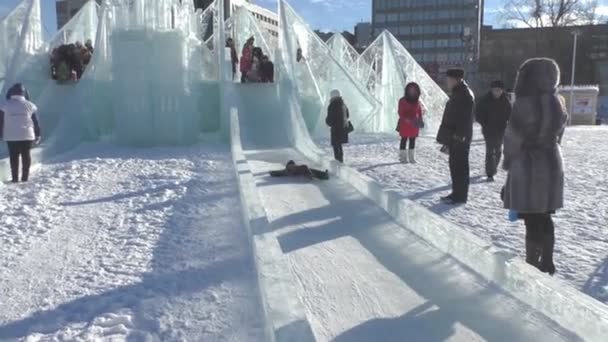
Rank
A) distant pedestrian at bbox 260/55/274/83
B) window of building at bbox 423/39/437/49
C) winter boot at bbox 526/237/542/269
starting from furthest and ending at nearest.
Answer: window of building at bbox 423/39/437/49
distant pedestrian at bbox 260/55/274/83
winter boot at bbox 526/237/542/269

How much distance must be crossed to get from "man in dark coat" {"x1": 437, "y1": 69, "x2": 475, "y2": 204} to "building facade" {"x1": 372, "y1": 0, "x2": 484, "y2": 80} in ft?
264

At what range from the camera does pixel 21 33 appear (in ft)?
50.5

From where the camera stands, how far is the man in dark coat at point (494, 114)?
7.93 metres

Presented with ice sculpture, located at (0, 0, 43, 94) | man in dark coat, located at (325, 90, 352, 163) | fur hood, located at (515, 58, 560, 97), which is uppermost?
ice sculpture, located at (0, 0, 43, 94)

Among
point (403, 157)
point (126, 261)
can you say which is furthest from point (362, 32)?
point (126, 261)

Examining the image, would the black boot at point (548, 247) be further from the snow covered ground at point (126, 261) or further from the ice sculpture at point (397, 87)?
the ice sculpture at point (397, 87)

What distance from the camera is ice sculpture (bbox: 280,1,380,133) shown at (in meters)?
16.6

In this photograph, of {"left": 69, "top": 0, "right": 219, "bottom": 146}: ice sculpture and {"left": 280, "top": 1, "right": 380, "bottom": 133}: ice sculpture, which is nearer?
{"left": 69, "top": 0, "right": 219, "bottom": 146}: ice sculpture

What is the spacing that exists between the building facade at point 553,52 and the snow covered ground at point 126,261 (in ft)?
166

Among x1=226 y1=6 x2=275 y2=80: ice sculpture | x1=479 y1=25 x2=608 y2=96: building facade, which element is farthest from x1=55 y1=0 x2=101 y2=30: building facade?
x1=226 y1=6 x2=275 y2=80: ice sculpture

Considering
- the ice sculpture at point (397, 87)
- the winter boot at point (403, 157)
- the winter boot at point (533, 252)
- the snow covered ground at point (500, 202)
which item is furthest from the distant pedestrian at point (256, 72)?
the winter boot at point (533, 252)

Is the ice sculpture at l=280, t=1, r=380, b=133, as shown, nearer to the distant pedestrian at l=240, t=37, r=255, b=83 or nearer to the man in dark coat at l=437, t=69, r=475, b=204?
the distant pedestrian at l=240, t=37, r=255, b=83

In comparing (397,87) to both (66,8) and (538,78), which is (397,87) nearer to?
(538,78)

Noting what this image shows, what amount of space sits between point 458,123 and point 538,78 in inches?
104
